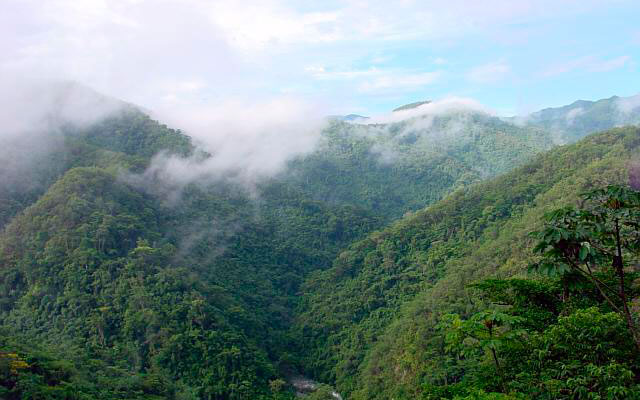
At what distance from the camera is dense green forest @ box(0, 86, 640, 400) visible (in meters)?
12.9

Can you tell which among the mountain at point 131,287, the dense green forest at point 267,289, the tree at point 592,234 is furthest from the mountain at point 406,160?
the tree at point 592,234

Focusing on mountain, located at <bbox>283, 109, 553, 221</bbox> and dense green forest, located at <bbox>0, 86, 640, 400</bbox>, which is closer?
dense green forest, located at <bbox>0, 86, 640, 400</bbox>

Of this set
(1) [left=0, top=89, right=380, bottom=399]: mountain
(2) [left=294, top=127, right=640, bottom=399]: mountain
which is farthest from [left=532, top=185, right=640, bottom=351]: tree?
(1) [left=0, top=89, right=380, bottom=399]: mountain

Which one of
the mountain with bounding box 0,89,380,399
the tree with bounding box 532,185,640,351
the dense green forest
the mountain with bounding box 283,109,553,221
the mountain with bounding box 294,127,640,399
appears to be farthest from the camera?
the mountain with bounding box 283,109,553,221

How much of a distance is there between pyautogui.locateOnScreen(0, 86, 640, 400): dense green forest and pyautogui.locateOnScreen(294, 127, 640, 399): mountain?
0.75 feet

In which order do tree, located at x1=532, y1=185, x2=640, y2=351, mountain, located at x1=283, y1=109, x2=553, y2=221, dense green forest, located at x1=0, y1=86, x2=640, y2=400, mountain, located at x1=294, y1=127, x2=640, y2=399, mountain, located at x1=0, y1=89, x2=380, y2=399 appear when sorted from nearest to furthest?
tree, located at x1=532, y1=185, x2=640, y2=351
dense green forest, located at x1=0, y1=86, x2=640, y2=400
mountain, located at x1=0, y1=89, x2=380, y2=399
mountain, located at x1=294, y1=127, x2=640, y2=399
mountain, located at x1=283, y1=109, x2=553, y2=221

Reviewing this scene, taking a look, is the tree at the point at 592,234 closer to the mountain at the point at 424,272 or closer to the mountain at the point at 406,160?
the mountain at the point at 424,272

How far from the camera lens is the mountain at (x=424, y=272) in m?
36.7

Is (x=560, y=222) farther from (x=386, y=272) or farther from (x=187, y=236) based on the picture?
(x=187, y=236)

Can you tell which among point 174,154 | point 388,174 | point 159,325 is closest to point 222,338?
point 159,325

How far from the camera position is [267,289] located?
62031 millimetres

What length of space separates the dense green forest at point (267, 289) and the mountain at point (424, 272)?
0.75ft

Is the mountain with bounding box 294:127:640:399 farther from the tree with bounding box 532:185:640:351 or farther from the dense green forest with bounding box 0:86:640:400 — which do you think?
the tree with bounding box 532:185:640:351

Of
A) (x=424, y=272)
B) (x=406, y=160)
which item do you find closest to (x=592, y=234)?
(x=424, y=272)
